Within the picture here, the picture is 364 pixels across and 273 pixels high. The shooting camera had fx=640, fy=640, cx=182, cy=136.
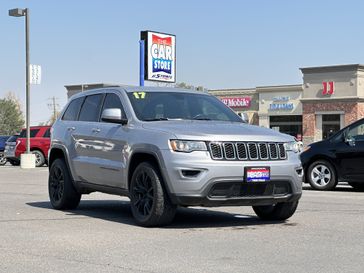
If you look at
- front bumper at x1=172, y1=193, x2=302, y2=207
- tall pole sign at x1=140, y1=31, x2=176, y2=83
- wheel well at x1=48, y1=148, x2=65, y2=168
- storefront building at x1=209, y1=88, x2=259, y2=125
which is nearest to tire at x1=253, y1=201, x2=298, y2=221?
front bumper at x1=172, y1=193, x2=302, y2=207

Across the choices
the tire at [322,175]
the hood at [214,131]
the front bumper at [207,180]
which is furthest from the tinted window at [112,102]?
the tire at [322,175]

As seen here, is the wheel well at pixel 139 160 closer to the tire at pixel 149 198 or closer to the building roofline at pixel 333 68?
the tire at pixel 149 198

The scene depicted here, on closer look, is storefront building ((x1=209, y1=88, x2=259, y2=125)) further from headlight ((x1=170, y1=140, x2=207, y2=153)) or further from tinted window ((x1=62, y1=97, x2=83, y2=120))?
headlight ((x1=170, y1=140, x2=207, y2=153))

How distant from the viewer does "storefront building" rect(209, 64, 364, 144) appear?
51.0 metres

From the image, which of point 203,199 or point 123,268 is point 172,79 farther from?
point 123,268

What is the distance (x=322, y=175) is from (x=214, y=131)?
7.27m

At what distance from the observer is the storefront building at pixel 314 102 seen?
51.0 m

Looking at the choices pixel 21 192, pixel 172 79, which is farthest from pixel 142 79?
pixel 21 192

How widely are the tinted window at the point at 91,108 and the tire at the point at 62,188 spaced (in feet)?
2.92

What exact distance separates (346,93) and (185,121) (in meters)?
44.8

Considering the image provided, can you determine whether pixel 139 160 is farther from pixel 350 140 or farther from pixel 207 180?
pixel 350 140

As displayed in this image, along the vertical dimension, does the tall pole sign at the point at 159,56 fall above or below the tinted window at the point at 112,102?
above

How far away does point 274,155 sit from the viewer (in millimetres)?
8055

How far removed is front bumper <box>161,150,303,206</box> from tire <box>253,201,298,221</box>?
2.62ft
